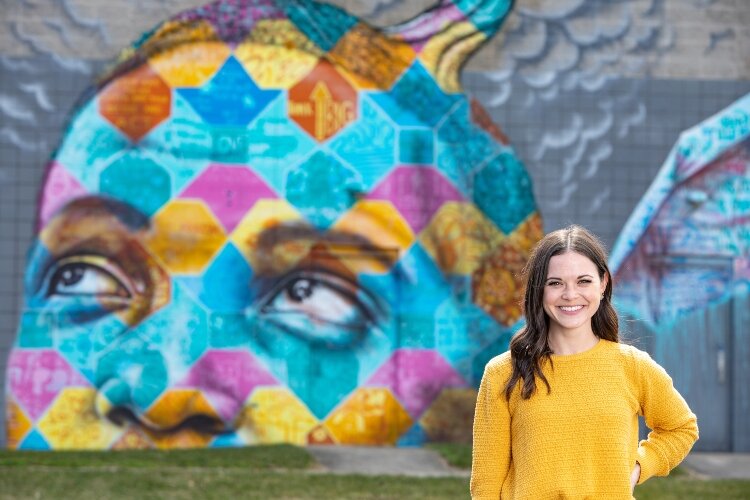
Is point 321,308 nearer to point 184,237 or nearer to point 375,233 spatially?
point 375,233

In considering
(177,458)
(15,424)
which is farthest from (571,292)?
(15,424)

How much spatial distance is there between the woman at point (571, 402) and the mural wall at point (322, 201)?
295 inches

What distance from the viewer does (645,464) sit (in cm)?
321

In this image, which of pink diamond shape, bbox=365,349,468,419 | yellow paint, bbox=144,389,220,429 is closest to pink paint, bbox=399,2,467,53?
pink diamond shape, bbox=365,349,468,419

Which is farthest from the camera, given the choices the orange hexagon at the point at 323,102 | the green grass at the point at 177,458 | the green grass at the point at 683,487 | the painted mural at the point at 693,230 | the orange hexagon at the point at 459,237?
the painted mural at the point at 693,230

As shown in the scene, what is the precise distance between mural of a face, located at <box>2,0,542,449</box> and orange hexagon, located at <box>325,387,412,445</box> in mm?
19

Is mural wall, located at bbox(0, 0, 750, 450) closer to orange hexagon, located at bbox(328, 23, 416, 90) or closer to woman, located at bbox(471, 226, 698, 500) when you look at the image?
orange hexagon, located at bbox(328, 23, 416, 90)

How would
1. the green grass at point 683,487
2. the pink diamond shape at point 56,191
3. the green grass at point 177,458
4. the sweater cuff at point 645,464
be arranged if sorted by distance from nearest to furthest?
the sweater cuff at point 645,464
the green grass at point 683,487
the green grass at point 177,458
the pink diamond shape at point 56,191

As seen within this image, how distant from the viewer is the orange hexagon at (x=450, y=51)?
10.9 m

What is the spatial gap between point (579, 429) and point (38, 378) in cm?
824

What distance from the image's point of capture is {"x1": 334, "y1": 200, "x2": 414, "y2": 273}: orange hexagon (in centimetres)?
1075

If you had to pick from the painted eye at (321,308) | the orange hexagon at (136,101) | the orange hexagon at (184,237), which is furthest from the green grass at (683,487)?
the orange hexagon at (136,101)

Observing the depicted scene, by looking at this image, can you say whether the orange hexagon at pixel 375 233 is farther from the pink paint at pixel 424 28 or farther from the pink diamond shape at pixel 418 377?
the pink paint at pixel 424 28

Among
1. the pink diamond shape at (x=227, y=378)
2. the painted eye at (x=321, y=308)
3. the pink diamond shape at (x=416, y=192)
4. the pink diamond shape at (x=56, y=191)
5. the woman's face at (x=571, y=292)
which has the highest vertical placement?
the woman's face at (x=571, y=292)
